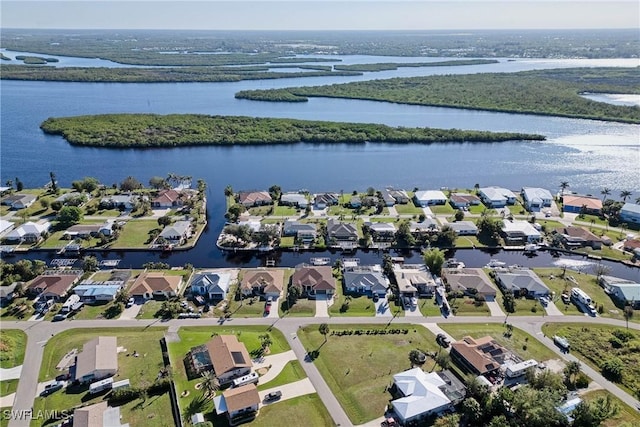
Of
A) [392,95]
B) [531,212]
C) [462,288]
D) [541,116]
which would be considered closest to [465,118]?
[541,116]

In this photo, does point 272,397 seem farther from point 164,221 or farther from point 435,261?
point 164,221

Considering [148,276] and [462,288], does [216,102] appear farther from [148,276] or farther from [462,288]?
[462,288]

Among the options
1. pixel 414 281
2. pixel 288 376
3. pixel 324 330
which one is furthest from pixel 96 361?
pixel 414 281

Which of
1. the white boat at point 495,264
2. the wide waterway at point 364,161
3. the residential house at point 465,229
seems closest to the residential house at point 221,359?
the wide waterway at point 364,161

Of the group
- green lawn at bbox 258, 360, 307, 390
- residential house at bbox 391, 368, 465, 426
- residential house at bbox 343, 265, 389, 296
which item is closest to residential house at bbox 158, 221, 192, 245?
residential house at bbox 343, 265, 389, 296

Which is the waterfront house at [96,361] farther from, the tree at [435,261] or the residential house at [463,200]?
the residential house at [463,200]

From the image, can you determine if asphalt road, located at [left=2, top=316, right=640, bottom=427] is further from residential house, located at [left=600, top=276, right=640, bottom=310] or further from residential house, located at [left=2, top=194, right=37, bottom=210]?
residential house, located at [left=2, top=194, right=37, bottom=210]
